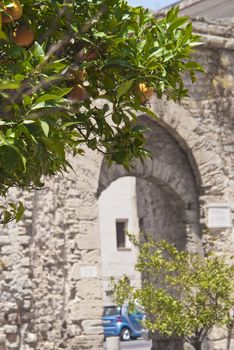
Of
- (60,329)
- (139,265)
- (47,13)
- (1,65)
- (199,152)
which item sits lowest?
(60,329)

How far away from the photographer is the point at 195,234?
1259cm

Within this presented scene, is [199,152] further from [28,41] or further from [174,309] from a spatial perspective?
[28,41]

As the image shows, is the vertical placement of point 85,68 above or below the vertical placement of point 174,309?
above

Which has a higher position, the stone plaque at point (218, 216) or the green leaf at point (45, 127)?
the stone plaque at point (218, 216)

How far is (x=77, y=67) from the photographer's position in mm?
3918

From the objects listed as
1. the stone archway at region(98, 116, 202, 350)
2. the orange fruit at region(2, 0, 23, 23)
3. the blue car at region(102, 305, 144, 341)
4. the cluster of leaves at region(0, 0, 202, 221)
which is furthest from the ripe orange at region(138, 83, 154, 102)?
the blue car at region(102, 305, 144, 341)

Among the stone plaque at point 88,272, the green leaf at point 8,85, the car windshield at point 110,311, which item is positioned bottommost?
the car windshield at point 110,311

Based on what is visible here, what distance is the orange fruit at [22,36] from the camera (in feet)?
12.2

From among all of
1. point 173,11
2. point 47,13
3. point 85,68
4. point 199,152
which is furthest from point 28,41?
point 199,152

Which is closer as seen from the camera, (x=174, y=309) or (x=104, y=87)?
(x=104, y=87)

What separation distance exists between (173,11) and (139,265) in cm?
573

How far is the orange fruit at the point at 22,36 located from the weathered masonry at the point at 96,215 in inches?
235

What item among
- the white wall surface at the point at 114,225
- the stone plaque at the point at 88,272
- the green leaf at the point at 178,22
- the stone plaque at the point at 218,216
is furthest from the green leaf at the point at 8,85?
the white wall surface at the point at 114,225

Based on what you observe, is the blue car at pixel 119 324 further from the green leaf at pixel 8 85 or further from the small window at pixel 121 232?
the green leaf at pixel 8 85
